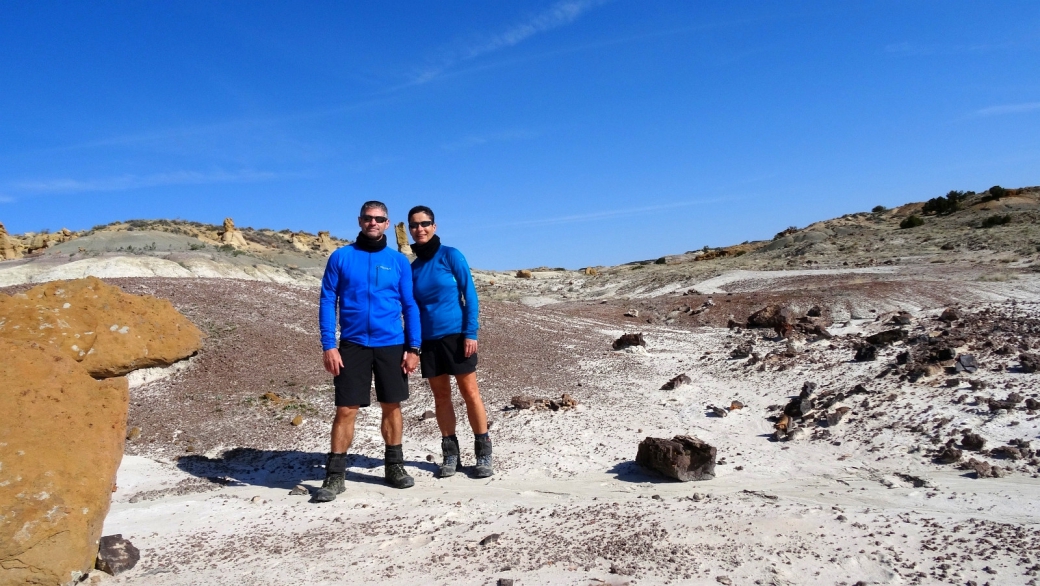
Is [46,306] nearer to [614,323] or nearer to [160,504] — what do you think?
[160,504]

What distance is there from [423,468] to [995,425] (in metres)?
4.28

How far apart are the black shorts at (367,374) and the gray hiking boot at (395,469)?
37 cm

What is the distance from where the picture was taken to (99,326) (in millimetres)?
6848

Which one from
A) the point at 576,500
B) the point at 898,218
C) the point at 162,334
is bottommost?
the point at 576,500

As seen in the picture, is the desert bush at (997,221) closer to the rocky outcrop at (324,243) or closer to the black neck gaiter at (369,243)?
the black neck gaiter at (369,243)

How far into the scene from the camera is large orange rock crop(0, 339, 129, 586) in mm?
2902

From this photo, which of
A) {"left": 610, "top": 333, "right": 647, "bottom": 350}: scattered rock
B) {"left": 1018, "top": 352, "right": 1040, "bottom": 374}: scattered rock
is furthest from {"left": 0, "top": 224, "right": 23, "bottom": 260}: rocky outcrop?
{"left": 1018, "top": 352, "right": 1040, "bottom": 374}: scattered rock

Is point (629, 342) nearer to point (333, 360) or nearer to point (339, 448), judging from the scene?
point (339, 448)

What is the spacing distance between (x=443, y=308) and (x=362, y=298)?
58 centimetres

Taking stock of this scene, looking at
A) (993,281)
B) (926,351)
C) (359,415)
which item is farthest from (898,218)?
(359,415)

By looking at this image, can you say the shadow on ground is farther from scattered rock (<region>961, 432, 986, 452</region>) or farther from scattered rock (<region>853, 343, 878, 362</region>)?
scattered rock (<region>853, 343, 878, 362</region>)

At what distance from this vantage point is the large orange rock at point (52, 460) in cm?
290

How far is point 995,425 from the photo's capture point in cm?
490

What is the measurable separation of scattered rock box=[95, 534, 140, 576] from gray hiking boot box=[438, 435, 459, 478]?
2.04 m
